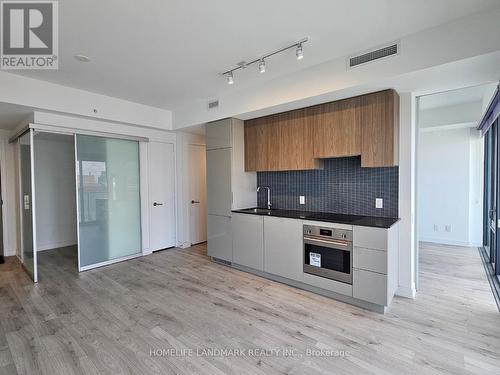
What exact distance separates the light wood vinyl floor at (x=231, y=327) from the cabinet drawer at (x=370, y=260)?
0.48m

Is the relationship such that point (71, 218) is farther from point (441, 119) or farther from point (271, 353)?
point (441, 119)

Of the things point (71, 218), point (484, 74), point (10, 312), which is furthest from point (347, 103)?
point (71, 218)

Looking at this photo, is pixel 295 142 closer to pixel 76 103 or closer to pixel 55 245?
pixel 76 103

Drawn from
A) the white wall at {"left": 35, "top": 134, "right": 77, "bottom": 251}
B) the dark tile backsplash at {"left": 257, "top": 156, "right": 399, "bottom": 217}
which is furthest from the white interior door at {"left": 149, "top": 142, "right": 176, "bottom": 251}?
the dark tile backsplash at {"left": 257, "top": 156, "right": 399, "bottom": 217}

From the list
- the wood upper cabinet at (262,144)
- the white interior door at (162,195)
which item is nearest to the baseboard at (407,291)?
the wood upper cabinet at (262,144)

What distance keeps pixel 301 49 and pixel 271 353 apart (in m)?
2.80

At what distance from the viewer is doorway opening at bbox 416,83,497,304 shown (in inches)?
183

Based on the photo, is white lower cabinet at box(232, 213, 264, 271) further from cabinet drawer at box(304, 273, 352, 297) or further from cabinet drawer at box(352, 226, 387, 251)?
cabinet drawer at box(352, 226, 387, 251)

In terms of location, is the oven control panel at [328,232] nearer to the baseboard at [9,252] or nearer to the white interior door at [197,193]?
the white interior door at [197,193]

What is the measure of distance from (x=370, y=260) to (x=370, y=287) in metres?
0.29

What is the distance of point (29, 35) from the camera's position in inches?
93.7

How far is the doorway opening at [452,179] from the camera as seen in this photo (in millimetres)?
4648

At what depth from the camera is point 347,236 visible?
113 inches

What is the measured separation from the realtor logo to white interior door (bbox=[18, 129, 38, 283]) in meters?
1.08
